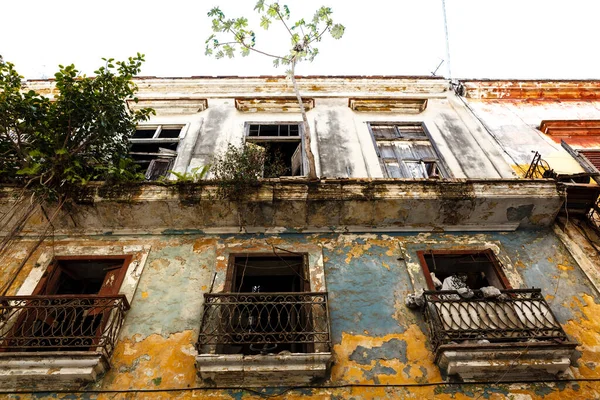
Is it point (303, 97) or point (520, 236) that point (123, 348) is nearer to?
point (520, 236)

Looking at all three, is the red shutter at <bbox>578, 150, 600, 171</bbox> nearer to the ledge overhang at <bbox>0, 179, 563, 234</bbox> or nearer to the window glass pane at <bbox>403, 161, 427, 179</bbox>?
the ledge overhang at <bbox>0, 179, 563, 234</bbox>

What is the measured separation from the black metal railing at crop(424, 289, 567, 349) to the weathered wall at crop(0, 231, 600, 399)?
0.33 meters

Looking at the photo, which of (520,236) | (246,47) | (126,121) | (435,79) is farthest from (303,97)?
(520,236)

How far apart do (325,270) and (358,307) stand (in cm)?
75

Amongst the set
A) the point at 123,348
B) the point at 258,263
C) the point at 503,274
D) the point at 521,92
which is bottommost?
the point at 123,348

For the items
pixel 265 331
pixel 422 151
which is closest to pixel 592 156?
pixel 422 151

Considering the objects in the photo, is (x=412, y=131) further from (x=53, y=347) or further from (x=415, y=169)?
(x=53, y=347)

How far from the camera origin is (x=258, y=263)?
19.5 feet

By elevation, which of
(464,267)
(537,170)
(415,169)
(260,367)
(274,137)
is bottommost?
(260,367)

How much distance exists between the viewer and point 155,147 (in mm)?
8172

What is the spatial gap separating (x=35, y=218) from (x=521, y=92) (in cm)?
1102

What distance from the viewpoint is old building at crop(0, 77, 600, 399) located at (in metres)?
4.24

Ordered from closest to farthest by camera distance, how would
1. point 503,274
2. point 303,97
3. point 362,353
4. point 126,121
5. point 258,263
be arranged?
point 362,353 < point 503,274 < point 258,263 < point 126,121 < point 303,97

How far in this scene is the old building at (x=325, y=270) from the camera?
4.24 metres
